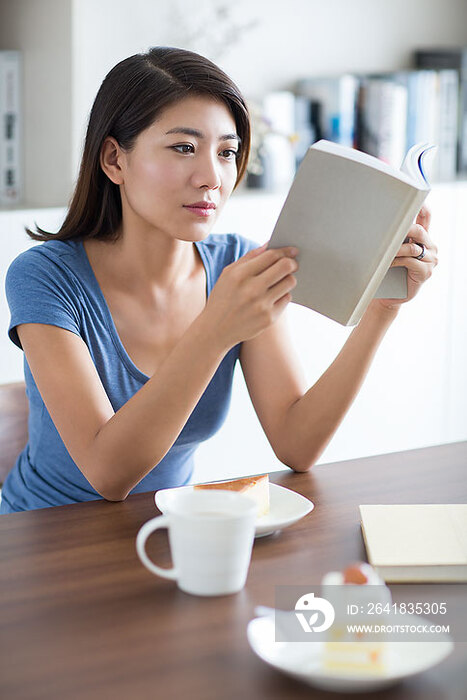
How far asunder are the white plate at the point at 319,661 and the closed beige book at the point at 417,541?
11cm

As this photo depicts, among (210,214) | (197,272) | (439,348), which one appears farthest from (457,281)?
(210,214)

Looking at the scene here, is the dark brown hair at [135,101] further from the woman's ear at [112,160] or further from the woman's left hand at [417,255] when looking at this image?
the woman's left hand at [417,255]

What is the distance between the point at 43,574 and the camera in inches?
34.6

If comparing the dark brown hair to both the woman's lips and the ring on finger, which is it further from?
the ring on finger

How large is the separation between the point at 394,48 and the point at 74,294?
192 centimetres

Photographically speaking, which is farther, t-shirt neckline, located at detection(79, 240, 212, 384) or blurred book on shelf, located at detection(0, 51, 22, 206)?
blurred book on shelf, located at detection(0, 51, 22, 206)

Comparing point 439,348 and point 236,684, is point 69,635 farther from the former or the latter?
point 439,348

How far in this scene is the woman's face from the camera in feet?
4.21

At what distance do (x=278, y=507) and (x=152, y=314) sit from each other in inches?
20.0

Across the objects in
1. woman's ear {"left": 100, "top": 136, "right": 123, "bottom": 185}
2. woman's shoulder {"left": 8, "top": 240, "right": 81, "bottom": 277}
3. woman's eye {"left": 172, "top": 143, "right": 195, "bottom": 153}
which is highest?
woman's eye {"left": 172, "top": 143, "right": 195, "bottom": 153}

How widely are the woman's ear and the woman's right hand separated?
17.8 inches

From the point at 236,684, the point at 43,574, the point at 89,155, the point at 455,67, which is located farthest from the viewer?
the point at 455,67

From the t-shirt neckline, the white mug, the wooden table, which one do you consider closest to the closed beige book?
the wooden table

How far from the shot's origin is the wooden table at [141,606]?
2.27ft
